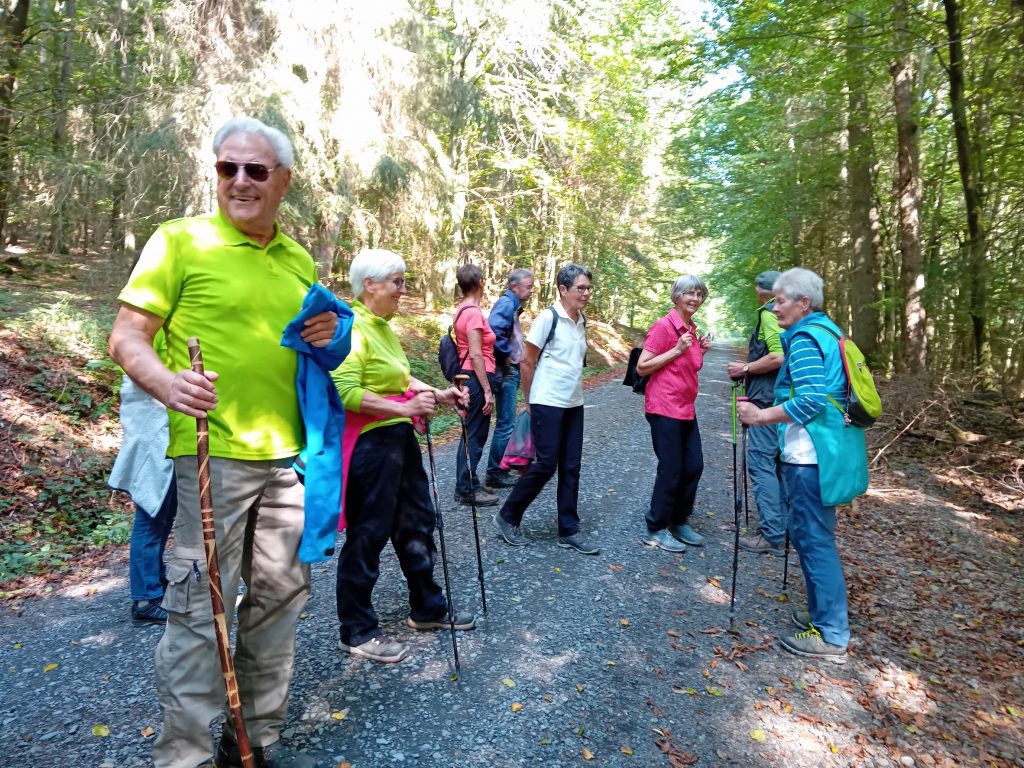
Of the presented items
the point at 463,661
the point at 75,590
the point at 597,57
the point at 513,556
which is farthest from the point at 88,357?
the point at 597,57

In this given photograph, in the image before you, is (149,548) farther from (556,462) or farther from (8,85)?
(8,85)

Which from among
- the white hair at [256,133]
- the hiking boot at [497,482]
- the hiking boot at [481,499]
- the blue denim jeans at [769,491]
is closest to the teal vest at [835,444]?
the blue denim jeans at [769,491]

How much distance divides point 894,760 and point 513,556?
111 inches

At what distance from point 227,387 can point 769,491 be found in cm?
464

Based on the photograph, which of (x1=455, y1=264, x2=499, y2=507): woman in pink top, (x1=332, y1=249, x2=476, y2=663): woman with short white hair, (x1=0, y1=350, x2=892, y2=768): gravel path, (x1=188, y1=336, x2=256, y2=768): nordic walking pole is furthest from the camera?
(x1=455, y1=264, x2=499, y2=507): woman in pink top

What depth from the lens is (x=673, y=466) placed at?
509 cm

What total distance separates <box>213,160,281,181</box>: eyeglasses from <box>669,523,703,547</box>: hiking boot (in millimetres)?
4508

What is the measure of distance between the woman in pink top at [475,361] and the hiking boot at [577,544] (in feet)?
2.92

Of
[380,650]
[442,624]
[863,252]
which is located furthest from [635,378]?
[863,252]

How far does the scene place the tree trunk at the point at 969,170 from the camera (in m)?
8.23

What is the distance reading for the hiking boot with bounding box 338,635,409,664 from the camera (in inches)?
133

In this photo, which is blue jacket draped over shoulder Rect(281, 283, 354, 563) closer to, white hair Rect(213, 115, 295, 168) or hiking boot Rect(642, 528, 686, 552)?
white hair Rect(213, 115, 295, 168)

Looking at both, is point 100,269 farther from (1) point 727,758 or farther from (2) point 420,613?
(1) point 727,758

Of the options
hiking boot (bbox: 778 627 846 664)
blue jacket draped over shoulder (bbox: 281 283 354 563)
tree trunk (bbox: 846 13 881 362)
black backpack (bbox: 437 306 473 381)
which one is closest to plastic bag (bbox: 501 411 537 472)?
black backpack (bbox: 437 306 473 381)
